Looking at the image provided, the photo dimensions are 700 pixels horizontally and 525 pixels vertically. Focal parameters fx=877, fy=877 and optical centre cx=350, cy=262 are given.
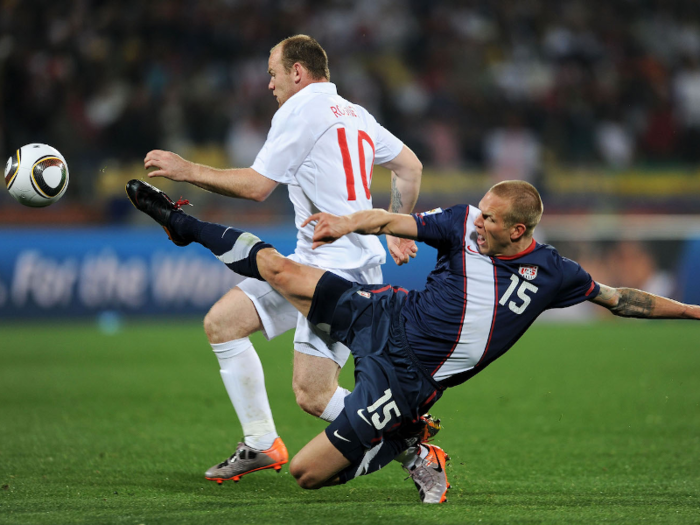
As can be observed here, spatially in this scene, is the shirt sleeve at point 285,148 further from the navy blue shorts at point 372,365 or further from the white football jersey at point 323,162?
the navy blue shorts at point 372,365

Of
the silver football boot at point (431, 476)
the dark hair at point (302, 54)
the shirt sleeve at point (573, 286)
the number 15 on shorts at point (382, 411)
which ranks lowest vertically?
the silver football boot at point (431, 476)

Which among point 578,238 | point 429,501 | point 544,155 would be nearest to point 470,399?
point 429,501

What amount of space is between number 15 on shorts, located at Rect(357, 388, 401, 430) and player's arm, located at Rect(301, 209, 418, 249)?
716mm

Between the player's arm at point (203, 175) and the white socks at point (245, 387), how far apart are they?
2.69 ft

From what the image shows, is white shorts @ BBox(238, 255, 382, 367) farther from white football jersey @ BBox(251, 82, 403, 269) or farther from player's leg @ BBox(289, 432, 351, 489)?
player's leg @ BBox(289, 432, 351, 489)

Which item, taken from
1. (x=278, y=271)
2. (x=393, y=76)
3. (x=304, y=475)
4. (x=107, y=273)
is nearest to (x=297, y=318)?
(x=278, y=271)

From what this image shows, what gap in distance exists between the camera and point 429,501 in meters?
3.89

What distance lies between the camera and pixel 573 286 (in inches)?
152

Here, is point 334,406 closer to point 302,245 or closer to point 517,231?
point 302,245

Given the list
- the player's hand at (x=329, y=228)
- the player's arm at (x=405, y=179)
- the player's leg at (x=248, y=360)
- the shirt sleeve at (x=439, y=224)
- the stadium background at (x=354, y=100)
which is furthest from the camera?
the stadium background at (x=354, y=100)

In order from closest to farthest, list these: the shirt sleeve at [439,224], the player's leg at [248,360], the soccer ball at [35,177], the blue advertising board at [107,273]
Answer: the shirt sleeve at [439,224] < the player's leg at [248,360] < the soccer ball at [35,177] < the blue advertising board at [107,273]

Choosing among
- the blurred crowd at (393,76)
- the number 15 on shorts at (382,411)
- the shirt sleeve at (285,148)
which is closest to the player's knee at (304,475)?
the number 15 on shorts at (382,411)

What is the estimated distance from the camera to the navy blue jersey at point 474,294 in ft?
12.5

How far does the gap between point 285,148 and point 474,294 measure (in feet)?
3.80
